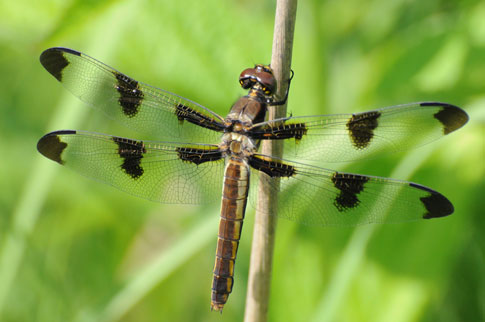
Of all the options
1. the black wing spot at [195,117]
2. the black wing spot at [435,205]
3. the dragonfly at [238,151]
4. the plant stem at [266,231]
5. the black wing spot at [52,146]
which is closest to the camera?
the plant stem at [266,231]

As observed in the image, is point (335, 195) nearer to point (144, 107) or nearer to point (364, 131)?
point (364, 131)

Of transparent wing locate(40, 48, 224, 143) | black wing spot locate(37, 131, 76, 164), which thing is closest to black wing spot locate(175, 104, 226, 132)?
transparent wing locate(40, 48, 224, 143)

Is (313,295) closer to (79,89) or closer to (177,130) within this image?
(177,130)

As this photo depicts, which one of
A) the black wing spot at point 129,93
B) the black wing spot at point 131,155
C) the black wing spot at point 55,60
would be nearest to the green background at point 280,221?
the black wing spot at point 55,60

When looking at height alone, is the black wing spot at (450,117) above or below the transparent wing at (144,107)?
below

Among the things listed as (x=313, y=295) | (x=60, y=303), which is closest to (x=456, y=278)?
(x=313, y=295)

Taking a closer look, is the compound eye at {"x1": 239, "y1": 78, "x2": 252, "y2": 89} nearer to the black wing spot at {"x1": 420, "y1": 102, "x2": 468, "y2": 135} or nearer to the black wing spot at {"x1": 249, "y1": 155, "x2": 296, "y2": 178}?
the black wing spot at {"x1": 249, "y1": 155, "x2": 296, "y2": 178}

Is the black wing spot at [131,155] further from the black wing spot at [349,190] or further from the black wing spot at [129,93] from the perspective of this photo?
the black wing spot at [349,190]

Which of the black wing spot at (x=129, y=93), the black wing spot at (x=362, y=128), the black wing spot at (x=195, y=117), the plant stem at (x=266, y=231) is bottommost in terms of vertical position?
the plant stem at (x=266, y=231)
